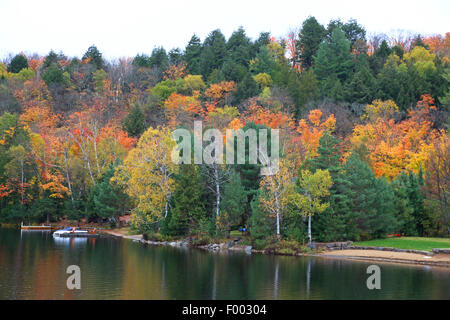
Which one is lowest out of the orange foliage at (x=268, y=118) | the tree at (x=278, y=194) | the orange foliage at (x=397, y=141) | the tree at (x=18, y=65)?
the tree at (x=278, y=194)

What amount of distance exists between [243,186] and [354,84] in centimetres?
3196

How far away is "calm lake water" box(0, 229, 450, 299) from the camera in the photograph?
81.0 feet

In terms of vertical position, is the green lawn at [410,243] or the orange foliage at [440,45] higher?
the orange foliage at [440,45]

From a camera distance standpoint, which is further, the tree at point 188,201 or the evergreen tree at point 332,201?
the tree at point 188,201

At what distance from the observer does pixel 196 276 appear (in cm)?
2955

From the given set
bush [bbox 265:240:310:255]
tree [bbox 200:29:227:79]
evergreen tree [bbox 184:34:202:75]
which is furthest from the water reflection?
evergreen tree [bbox 184:34:202:75]

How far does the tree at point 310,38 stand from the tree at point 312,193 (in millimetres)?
52193

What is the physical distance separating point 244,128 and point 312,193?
1034cm

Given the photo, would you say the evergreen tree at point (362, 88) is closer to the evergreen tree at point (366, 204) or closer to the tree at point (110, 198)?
the evergreen tree at point (366, 204)

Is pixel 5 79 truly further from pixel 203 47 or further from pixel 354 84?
pixel 354 84

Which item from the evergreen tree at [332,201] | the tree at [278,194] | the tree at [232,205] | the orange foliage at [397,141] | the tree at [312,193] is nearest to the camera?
the tree at [312,193]

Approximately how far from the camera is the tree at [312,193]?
3909 cm

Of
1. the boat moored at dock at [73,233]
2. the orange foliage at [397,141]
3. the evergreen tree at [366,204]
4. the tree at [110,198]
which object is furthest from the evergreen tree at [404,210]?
the boat moored at dock at [73,233]

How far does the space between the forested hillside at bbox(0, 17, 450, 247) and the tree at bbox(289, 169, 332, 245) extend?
0.11 metres
